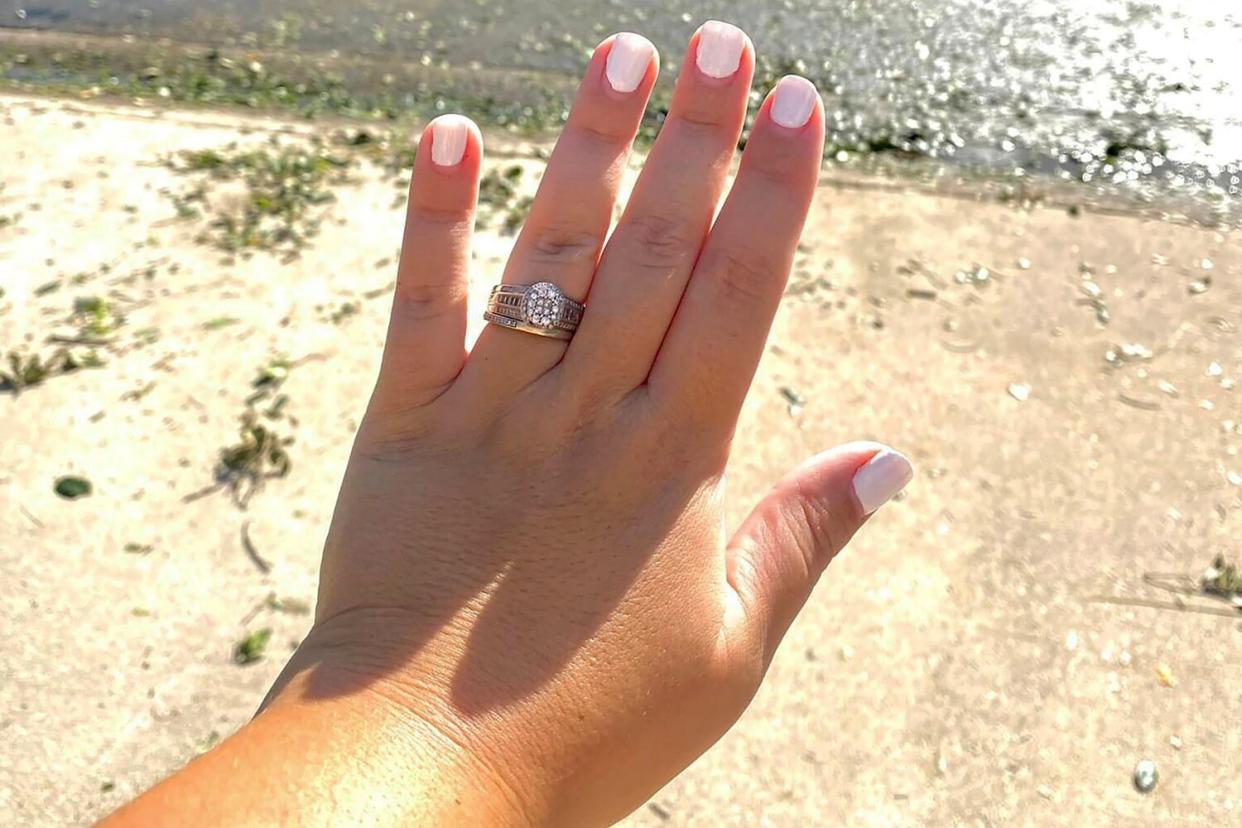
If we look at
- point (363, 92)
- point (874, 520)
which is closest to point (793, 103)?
point (874, 520)

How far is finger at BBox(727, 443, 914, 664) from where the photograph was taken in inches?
64.1

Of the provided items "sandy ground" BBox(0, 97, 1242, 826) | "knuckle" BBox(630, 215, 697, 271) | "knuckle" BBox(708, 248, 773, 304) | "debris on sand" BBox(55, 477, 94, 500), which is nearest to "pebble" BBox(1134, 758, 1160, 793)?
"sandy ground" BBox(0, 97, 1242, 826)

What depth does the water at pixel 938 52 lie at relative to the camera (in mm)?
3945

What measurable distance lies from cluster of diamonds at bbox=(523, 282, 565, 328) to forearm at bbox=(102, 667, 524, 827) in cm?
68

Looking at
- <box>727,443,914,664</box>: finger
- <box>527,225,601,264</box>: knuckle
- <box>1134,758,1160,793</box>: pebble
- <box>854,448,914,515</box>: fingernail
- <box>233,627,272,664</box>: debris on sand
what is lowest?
<box>233,627,272,664</box>: debris on sand

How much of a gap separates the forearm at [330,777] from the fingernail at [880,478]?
79 centimetres

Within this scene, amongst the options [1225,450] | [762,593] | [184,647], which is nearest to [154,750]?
[184,647]

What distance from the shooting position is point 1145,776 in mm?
2098

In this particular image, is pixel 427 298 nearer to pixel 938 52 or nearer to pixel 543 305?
pixel 543 305

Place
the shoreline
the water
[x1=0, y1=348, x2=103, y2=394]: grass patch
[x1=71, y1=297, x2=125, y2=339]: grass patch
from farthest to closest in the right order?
the water < the shoreline < [x1=71, y1=297, x2=125, y2=339]: grass patch < [x1=0, y1=348, x2=103, y2=394]: grass patch

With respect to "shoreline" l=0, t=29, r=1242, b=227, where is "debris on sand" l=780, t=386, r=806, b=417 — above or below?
below

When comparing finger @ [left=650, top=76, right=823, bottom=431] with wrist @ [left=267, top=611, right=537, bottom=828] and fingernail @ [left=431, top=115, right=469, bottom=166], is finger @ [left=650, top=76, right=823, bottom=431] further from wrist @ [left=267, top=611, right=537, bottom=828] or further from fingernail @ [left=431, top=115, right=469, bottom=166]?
wrist @ [left=267, top=611, right=537, bottom=828]

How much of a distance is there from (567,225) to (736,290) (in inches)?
12.5

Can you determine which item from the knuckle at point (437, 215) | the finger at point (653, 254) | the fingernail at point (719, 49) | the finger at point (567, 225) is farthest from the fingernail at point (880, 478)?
the knuckle at point (437, 215)
